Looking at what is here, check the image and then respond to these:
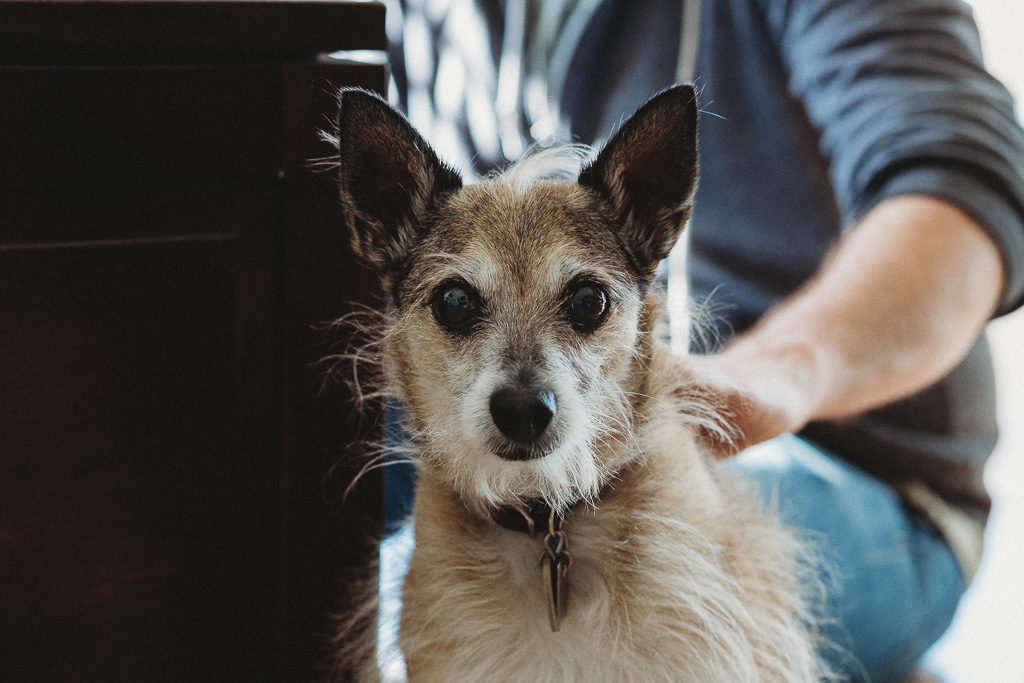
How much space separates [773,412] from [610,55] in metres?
0.99

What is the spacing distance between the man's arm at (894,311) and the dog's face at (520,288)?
Result: 386mm

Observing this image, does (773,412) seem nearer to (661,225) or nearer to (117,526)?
(661,225)

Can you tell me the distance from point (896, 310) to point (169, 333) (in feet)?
3.38

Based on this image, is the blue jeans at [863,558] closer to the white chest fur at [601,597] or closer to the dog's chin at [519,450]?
the white chest fur at [601,597]

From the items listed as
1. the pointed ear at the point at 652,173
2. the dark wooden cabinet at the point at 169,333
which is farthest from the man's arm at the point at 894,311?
the dark wooden cabinet at the point at 169,333

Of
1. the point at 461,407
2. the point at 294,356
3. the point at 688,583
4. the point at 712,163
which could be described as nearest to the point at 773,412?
the point at 688,583

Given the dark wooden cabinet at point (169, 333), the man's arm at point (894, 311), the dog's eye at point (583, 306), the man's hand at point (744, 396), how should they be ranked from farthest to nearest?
the man's arm at point (894, 311)
the man's hand at point (744, 396)
the dog's eye at point (583, 306)
the dark wooden cabinet at point (169, 333)

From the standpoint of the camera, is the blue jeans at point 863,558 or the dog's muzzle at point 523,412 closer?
the dog's muzzle at point 523,412

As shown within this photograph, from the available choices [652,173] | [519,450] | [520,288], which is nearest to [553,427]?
[519,450]

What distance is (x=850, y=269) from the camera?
48.7 inches

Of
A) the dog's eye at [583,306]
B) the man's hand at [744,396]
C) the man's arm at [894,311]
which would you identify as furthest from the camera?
the man's arm at [894,311]

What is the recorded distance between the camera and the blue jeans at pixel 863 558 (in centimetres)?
125

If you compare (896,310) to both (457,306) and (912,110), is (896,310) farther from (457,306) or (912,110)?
(457,306)

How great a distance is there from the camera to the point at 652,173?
808 mm
